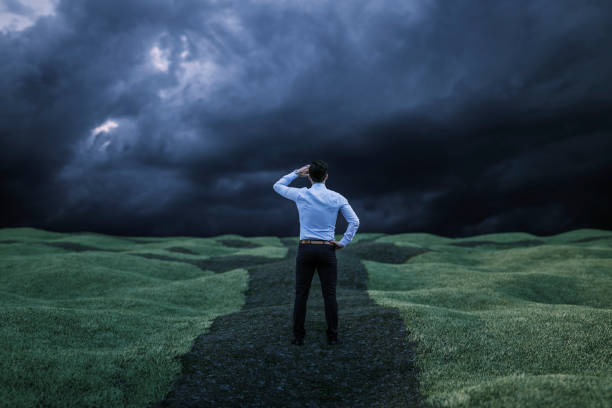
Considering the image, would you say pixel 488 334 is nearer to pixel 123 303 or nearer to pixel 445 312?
pixel 445 312

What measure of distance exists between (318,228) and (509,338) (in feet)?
22.0

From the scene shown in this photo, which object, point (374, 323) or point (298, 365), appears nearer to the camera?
point (298, 365)

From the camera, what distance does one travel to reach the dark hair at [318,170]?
949cm

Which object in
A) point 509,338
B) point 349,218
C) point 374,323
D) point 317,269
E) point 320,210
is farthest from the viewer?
point 374,323

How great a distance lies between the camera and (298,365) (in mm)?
9281

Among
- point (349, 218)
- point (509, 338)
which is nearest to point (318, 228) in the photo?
point (349, 218)

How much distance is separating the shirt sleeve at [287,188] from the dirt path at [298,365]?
4.13 meters

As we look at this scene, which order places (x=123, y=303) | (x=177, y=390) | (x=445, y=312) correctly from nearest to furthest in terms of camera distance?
(x=177, y=390), (x=445, y=312), (x=123, y=303)

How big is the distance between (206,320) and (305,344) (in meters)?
5.54

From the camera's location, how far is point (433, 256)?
1515 inches

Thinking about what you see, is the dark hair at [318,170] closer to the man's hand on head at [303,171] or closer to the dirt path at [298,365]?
the man's hand on head at [303,171]

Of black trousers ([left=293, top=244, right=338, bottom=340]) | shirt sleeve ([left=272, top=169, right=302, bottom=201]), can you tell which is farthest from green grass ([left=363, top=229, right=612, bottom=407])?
shirt sleeve ([left=272, top=169, right=302, bottom=201])

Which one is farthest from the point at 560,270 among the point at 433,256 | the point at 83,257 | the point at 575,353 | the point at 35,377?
the point at 83,257

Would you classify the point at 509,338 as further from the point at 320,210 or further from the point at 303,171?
the point at 303,171
